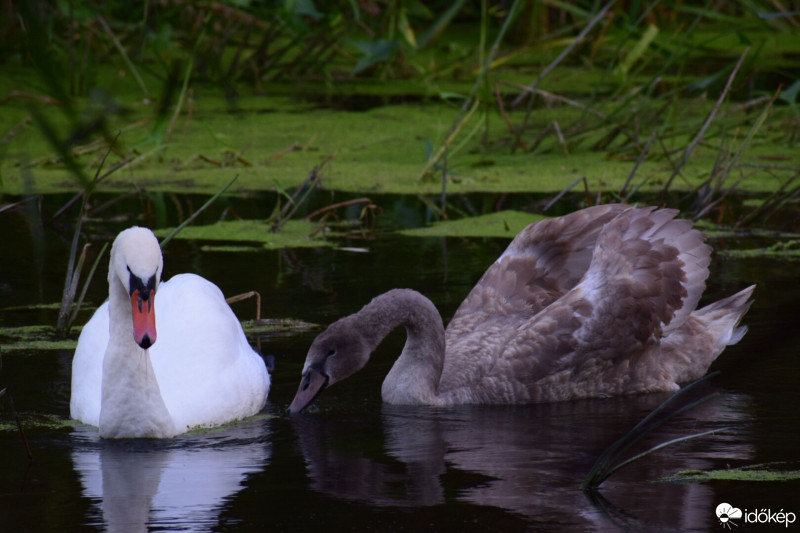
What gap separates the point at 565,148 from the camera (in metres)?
9.98

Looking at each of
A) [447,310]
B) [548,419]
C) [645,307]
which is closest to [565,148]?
[447,310]

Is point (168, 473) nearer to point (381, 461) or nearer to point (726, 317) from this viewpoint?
point (381, 461)

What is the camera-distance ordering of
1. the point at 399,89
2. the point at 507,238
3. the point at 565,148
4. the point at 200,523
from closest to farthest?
the point at 200,523 → the point at 507,238 → the point at 565,148 → the point at 399,89

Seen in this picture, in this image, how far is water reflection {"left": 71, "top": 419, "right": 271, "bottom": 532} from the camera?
377 cm

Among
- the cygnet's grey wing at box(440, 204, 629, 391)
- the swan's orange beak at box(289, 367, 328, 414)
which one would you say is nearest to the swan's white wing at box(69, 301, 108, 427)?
the swan's orange beak at box(289, 367, 328, 414)

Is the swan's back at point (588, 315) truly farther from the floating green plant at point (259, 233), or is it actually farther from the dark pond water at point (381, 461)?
the floating green plant at point (259, 233)

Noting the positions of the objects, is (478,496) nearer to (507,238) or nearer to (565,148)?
(507,238)

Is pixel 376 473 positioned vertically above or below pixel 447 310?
below

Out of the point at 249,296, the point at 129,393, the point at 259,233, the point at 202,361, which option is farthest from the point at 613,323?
the point at 259,233

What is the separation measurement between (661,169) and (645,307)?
3564 mm

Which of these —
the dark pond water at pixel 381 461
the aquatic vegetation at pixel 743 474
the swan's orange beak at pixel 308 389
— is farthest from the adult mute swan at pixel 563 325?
the aquatic vegetation at pixel 743 474

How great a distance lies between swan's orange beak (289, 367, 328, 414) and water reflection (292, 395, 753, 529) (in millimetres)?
59

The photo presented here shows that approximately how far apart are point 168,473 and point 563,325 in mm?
1841

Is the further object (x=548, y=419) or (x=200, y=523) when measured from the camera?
(x=548, y=419)
